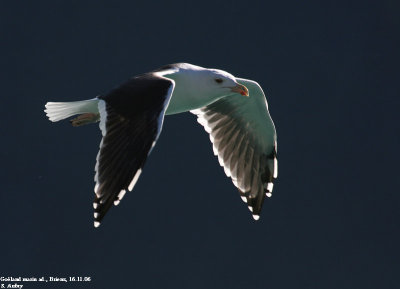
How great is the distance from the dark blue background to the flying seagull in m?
8.10

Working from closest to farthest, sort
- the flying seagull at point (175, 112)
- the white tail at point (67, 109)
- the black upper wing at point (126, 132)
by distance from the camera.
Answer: the black upper wing at point (126, 132) → the flying seagull at point (175, 112) → the white tail at point (67, 109)

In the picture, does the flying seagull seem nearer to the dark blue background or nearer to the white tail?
the white tail

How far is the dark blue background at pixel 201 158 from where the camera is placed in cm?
1652

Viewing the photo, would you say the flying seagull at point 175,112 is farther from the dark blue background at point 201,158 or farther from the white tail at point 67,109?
the dark blue background at point 201,158

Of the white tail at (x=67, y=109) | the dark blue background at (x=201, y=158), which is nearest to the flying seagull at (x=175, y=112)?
the white tail at (x=67, y=109)

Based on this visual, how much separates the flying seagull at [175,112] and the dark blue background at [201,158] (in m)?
8.10

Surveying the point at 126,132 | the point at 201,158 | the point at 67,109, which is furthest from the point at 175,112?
the point at 201,158

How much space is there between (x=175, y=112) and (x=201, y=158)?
30.4 feet

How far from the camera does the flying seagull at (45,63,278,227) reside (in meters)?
5.87

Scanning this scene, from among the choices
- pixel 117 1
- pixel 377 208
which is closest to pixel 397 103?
pixel 377 208

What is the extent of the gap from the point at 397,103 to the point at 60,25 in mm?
6832

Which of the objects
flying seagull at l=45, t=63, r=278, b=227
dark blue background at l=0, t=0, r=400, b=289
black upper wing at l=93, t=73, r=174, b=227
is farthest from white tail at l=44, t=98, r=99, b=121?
dark blue background at l=0, t=0, r=400, b=289

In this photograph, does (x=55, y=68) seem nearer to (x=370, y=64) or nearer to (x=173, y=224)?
(x=173, y=224)

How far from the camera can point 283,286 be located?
1664cm
